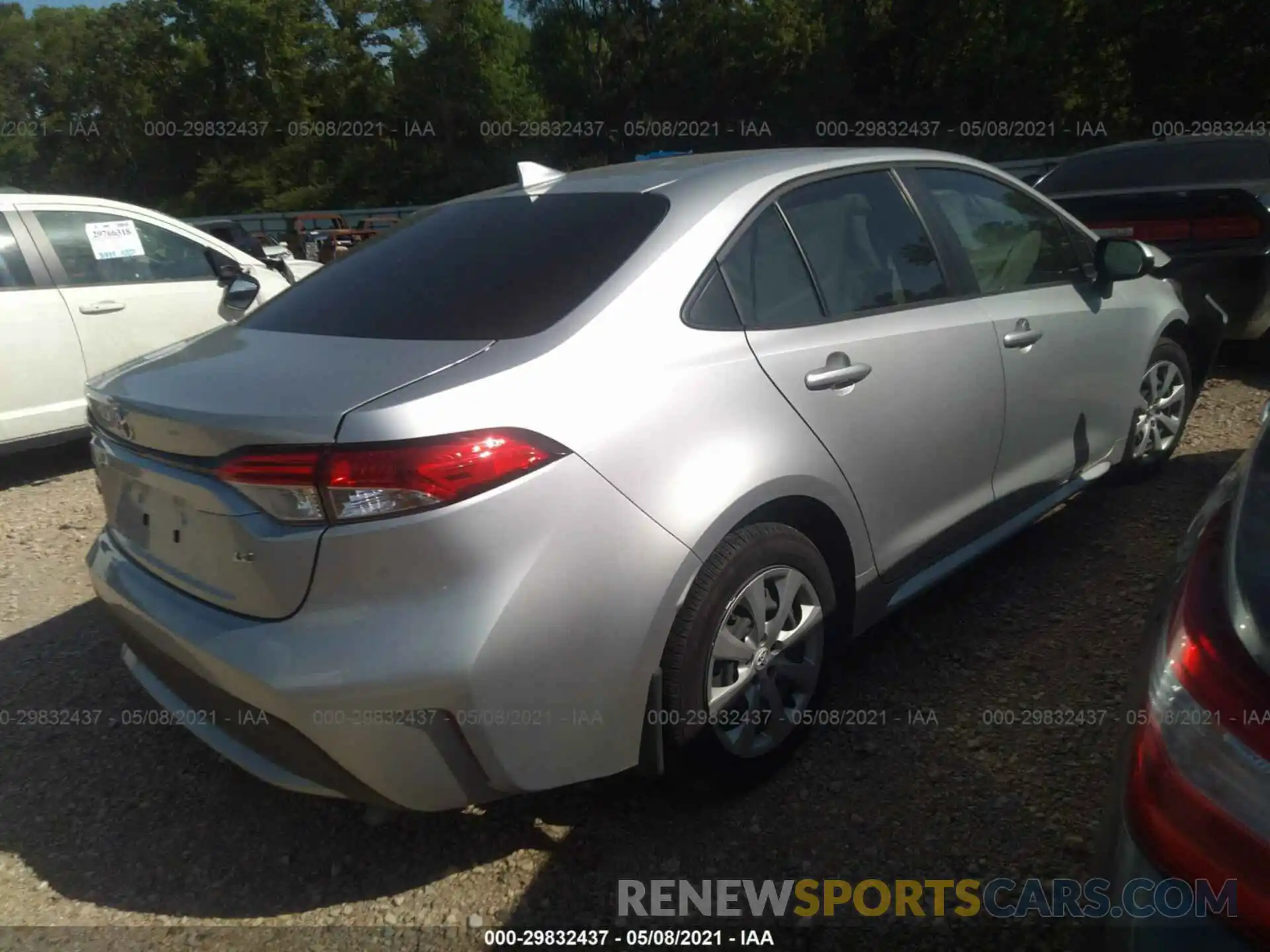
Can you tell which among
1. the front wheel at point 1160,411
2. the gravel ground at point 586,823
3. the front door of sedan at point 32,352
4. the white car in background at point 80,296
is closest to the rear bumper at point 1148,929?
the gravel ground at point 586,823

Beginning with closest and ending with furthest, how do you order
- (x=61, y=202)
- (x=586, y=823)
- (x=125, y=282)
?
(x=586, y=823)
(x=61, y=202)
(x=125, y=282)

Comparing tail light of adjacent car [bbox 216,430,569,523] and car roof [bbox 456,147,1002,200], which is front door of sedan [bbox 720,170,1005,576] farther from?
tail light of adjacent car [bbox 216,430,569,523]

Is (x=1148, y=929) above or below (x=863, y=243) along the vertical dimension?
below

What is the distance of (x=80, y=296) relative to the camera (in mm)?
5527

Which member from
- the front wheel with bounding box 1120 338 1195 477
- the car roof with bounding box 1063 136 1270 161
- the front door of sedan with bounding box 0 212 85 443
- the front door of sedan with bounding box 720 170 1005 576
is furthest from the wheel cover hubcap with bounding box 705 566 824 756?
the car roof with bounding box 1063 136 1270 161

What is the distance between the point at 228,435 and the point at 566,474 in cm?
69

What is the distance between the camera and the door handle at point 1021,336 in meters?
3.10

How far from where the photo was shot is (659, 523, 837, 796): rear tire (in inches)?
86.0

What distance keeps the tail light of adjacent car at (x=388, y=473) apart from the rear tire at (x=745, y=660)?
0.57 m

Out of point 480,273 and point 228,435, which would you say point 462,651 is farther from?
point 480,273

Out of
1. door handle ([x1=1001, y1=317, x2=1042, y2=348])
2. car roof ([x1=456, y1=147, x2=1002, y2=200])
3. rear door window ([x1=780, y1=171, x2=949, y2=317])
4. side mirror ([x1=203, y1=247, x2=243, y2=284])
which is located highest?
car roof ([x1=456, y1=147, x2=1002, y2=200])

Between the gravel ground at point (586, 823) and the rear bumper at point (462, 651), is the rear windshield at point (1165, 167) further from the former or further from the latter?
the rear bumper at point (462, 651)

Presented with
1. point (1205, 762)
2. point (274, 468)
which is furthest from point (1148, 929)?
point (274, 468)

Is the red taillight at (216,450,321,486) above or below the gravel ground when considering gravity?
above
